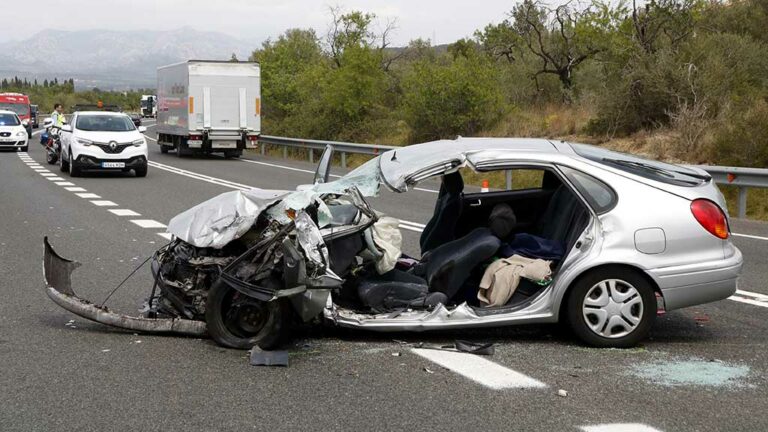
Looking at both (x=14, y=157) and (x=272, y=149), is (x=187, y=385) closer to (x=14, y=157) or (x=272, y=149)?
(x=14, y=157)

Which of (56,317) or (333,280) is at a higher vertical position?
(333,280)

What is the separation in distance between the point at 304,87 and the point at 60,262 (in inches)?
1266

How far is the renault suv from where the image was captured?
22281 mm

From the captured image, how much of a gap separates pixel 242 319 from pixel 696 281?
3062 millimetres

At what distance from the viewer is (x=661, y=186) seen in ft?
20.4

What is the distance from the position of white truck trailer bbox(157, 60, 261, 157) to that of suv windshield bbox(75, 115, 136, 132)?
7.59 metres

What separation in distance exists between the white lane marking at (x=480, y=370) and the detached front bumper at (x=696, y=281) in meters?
1.28

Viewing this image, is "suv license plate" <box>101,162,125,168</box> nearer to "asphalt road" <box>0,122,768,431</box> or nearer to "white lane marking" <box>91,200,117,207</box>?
"white lane marking" <box>91,200,117,207</box>

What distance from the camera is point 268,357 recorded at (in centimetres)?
580

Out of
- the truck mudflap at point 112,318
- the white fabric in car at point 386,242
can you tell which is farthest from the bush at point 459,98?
the truck mudflap at point 112,318

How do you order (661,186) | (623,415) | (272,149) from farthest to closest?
(272,149) → (661,186) → (623,415)

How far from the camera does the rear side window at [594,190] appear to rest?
617 centimetres

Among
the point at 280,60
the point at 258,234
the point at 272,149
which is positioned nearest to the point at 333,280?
the point at 258,234

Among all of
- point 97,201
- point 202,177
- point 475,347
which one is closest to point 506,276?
point 475,347
